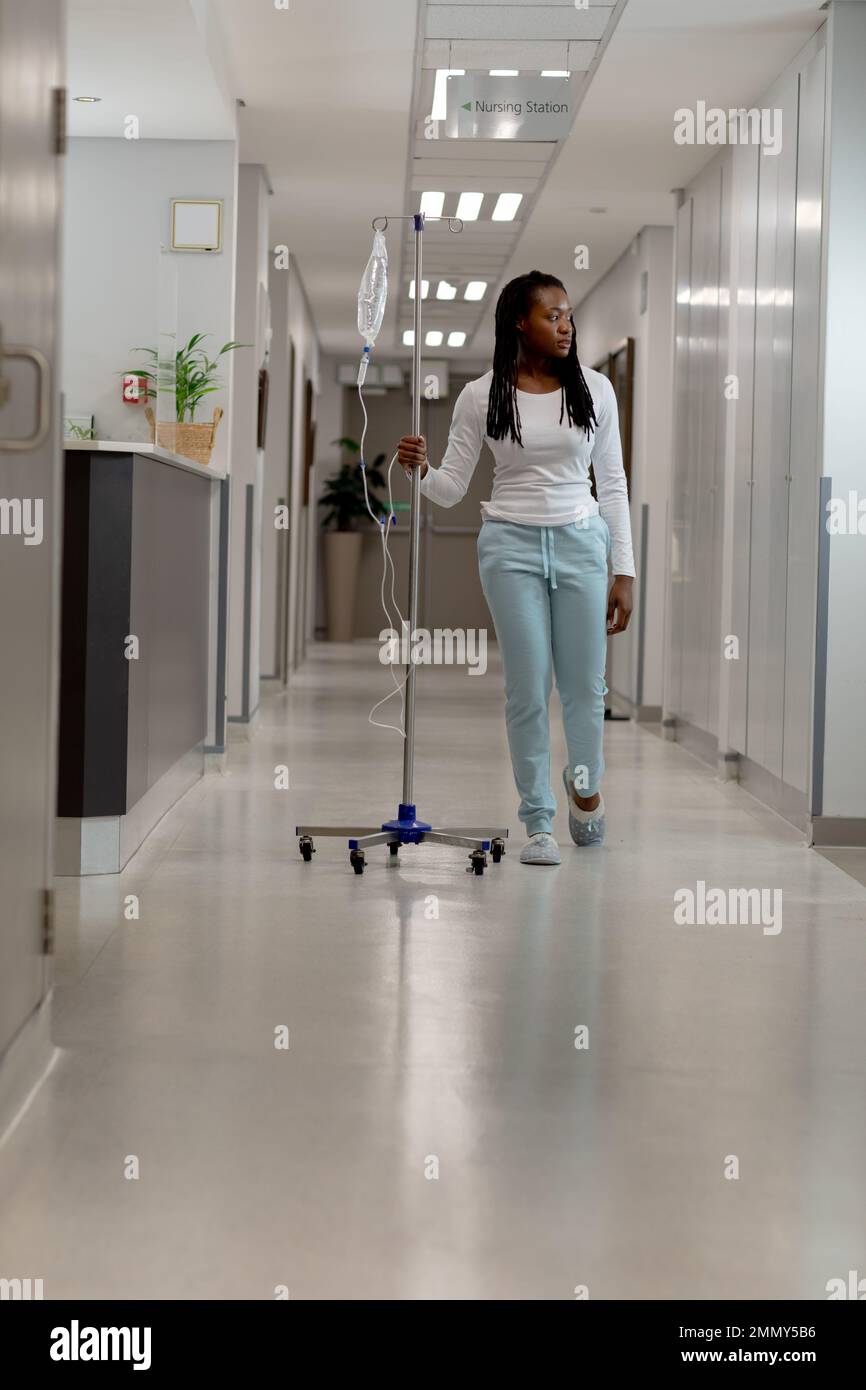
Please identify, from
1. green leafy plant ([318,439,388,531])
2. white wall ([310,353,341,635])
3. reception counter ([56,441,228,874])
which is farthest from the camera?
white wall ([310,353,341,635])

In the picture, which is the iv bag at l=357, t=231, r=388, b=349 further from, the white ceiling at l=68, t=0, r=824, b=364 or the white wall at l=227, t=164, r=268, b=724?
the white wall at l=227, t=164, r=268, b=724

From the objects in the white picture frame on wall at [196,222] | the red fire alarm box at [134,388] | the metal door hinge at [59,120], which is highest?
the white picture frame on wall at [196,222]

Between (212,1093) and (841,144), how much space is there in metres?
3.85

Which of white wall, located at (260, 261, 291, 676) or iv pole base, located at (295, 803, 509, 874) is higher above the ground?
white wall, located at (260, 261, 291, 676)

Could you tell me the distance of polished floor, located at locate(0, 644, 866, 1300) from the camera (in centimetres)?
190

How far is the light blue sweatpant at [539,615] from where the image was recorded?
448cm

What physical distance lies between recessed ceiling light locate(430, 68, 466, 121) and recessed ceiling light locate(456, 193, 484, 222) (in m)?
1.46

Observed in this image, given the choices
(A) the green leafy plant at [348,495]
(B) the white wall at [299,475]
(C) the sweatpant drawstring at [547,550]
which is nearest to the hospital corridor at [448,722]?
(C) the sweatpant drawstring at [547,550]

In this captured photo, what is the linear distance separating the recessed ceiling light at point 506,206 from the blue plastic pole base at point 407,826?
464 cm

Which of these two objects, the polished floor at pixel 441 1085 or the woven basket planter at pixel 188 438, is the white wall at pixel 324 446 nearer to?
the woven basket planter at pixel 188 438

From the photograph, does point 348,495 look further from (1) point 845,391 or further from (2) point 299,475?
(1) point 845,391

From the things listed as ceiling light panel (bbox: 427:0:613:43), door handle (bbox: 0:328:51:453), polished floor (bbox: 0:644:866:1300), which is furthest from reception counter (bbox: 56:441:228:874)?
ceiling light panel (bbox: 427:0:613:43)

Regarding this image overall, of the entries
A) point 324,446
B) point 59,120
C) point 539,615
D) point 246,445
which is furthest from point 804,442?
point 324,446

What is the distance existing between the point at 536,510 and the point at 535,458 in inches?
5.8
